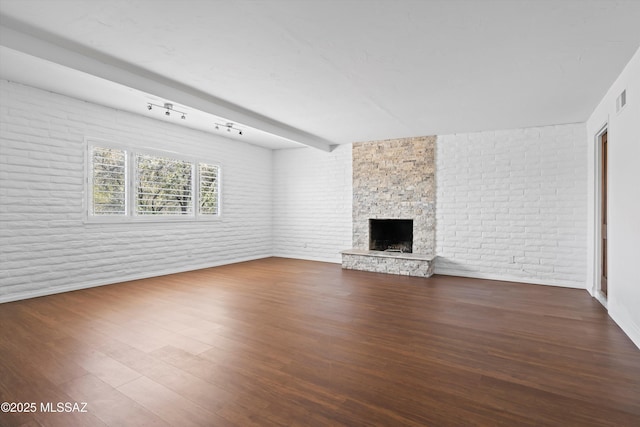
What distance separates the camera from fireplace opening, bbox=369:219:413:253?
6715mm

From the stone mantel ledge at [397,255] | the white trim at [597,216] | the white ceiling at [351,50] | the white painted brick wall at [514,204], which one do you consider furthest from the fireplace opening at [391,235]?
the white trim at [597,216]

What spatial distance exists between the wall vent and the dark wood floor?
86.5 inches

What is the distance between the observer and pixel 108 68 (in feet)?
10.5

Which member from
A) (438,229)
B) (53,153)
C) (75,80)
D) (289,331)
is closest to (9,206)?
(53,153)

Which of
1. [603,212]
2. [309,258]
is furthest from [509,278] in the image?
[309,258]

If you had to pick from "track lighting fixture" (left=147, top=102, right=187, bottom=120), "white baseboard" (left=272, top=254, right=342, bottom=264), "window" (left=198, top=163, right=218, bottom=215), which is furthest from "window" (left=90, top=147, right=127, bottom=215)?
"white baseboard" (left=272, top=254, right=342, bottom=264)

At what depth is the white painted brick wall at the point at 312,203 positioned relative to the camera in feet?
23.5

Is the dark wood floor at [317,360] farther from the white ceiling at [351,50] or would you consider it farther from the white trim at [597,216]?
the white ceiling at [351,50]

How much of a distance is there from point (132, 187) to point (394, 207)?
4641 millimetres

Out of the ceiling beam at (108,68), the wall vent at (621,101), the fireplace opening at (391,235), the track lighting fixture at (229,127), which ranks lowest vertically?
the fireplace opening at (391,235)

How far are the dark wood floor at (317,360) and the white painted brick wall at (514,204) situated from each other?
1.05 m

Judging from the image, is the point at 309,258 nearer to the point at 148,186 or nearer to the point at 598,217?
the point at 148,186

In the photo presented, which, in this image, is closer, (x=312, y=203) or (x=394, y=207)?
(x=394, y=207)

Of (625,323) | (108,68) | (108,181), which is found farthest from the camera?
(108,181)
